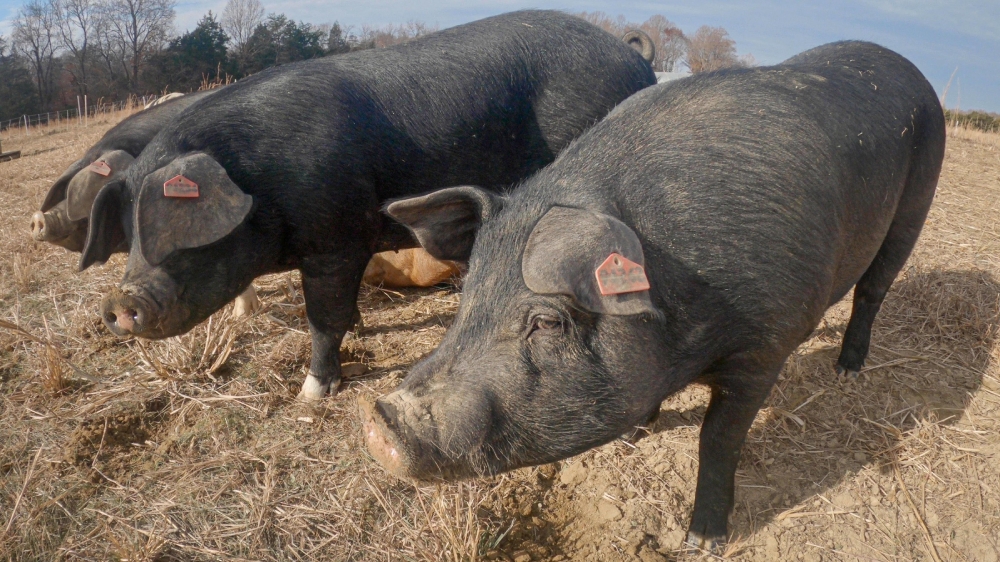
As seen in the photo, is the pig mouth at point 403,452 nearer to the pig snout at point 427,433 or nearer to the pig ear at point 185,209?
the pig snout at point 427,433

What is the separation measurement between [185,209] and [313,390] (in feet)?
4.65

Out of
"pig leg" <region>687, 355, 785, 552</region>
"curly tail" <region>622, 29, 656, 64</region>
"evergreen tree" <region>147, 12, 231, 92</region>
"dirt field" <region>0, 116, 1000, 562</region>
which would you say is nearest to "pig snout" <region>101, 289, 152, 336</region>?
"dirt field" <region>0, 116, 1000, 562</region>

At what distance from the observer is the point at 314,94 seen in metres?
3.73

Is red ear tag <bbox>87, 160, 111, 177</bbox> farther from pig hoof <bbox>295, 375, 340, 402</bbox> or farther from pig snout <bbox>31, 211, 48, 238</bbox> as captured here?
pig hoof <bbox>295, 375, 340, 402</bbox>

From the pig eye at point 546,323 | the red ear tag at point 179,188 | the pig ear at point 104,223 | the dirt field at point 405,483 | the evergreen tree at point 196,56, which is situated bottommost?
the dirt field at point 405,483

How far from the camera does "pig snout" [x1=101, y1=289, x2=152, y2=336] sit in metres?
3.20

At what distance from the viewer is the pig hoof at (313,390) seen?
160 inches

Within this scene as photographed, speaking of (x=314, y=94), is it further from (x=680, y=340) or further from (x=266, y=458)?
(x=680, y=340)

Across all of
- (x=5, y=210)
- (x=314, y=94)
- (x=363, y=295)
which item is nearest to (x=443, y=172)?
(x=314, y=94)

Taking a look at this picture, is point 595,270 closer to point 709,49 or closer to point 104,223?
point 104,223

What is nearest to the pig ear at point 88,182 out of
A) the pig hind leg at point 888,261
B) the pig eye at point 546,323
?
the pig eye at point 546,323

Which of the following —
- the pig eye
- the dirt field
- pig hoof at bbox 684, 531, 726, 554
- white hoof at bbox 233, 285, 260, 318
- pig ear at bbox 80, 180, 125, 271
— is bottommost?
pig hoof at bbox 684, 531, 726, 554

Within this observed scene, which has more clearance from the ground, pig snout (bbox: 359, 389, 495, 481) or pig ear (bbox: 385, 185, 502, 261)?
pig ear (bbox: 385, 185, 502, 261)

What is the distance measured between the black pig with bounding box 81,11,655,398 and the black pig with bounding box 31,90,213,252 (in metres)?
1.12
